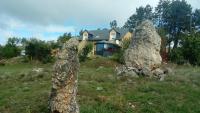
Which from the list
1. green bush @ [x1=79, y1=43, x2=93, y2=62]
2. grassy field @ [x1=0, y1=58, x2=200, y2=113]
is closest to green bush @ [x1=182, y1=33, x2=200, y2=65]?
green bush @ [x1=79, y1=43, x2=93, y2=62]

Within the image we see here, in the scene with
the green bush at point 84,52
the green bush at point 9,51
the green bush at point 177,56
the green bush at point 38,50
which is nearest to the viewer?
the green bush at point 177,56

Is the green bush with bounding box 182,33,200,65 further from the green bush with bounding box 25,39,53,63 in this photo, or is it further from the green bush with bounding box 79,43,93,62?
the green bush with bounding box 25,39,53,63

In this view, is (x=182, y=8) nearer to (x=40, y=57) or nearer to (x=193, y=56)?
(x=193, y=56)

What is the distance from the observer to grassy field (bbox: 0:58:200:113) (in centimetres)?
1339

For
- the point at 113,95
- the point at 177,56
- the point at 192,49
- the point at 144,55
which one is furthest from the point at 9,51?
the point at 113,95

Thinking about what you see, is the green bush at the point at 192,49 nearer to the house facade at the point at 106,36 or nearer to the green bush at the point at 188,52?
the green bush at the point at 188,52

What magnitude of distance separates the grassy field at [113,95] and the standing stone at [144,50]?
2581 millimetres

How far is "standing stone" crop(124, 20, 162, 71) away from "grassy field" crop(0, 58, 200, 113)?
2.58 meters

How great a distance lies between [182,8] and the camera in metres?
79.6

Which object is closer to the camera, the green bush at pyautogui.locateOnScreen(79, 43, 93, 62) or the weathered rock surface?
the weathered rock surface

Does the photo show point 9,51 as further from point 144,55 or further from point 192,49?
point 144,55

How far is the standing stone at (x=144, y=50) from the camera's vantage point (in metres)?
22.2

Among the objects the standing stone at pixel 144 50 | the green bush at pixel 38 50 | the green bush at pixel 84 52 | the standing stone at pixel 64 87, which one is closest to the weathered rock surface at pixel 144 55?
the standing stone at pixel 144 50

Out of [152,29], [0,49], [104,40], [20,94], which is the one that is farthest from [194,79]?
[104,40]
